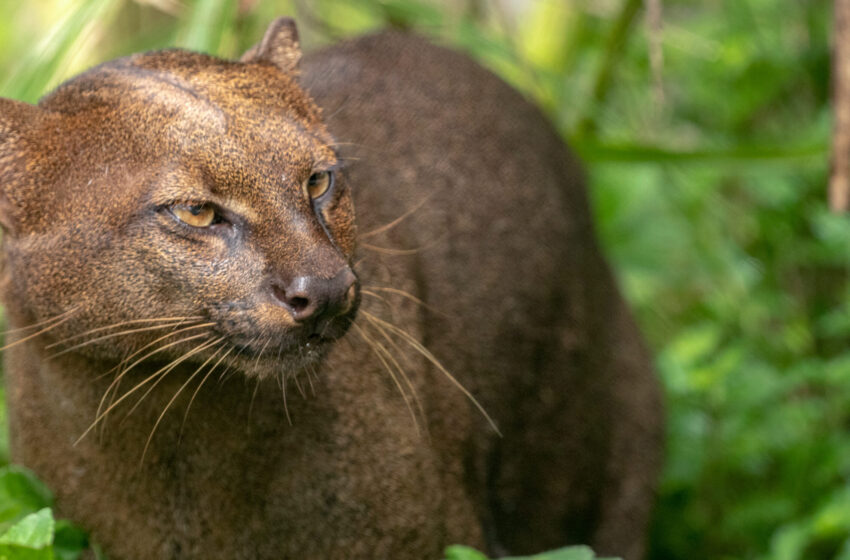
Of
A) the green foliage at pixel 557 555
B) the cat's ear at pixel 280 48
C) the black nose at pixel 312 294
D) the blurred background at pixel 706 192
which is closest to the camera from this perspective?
the black nose at pixel 312 294

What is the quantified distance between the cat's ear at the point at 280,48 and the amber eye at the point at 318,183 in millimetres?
478

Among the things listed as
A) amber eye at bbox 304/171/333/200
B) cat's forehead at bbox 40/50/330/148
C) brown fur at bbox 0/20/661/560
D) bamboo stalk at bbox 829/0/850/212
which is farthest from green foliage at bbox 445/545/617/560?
bamboo stalk at bbox 829/0/850/212

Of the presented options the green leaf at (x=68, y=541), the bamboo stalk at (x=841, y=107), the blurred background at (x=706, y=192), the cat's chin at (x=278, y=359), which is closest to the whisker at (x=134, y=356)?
the cat's chin at (x=278, y=359)

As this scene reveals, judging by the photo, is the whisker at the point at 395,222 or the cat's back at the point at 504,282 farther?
the cat's back at the point at 504,282

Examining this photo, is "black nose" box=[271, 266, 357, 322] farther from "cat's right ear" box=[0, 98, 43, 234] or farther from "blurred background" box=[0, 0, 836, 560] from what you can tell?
"blurred background" box=[0, 0, 836, 560]

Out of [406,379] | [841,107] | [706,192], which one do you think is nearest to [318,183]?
[406,379]

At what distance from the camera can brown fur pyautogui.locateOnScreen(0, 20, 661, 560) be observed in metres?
2.87

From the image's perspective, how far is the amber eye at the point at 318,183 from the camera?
306 cm

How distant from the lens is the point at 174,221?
2.83 meters

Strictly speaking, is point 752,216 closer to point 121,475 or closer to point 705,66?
point 705,66

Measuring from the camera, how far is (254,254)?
2.80 m

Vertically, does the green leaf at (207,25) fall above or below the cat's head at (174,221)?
above

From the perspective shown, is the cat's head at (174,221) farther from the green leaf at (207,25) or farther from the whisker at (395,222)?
the green leaf at (207,25)

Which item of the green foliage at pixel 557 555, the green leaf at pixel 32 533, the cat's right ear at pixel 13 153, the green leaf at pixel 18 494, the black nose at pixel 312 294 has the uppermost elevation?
the cat's right ear at pixel 13 153
